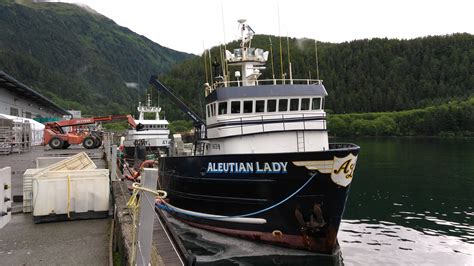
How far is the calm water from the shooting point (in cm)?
1239

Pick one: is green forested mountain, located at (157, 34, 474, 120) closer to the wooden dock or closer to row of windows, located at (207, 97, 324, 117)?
row of windows, located at (207, 97, 324, 117)

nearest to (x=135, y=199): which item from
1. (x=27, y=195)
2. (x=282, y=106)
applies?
(x=27, y=195)

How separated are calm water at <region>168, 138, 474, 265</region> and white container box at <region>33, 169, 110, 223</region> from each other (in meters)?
4.71

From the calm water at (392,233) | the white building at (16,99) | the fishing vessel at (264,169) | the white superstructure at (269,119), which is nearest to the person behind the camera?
the fishing vessel at (264,169)

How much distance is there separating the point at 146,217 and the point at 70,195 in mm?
5420

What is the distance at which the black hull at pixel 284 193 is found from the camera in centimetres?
1128

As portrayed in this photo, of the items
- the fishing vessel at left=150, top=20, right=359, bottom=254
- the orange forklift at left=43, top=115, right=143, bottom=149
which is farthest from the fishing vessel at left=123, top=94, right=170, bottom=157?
the fishing vessel at left=150, top=20, right=359, bottom=254

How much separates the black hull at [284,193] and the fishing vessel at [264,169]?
0.10ft

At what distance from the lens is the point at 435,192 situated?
968 inches

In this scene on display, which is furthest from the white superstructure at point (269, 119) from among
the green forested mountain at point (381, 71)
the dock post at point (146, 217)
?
the green forested mountain at point (381, 71)

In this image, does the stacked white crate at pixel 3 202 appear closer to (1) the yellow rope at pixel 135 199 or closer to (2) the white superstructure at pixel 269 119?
(1) the yellow rope at pixel 135 199

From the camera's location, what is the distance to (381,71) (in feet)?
575

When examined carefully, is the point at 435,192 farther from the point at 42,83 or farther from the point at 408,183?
the point at 42,83

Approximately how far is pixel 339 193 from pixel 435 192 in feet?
53.7
